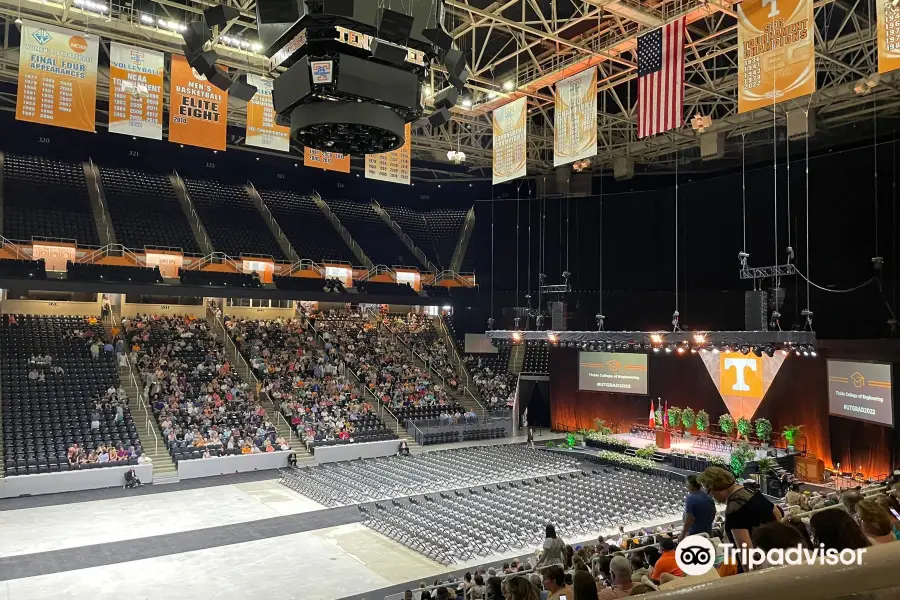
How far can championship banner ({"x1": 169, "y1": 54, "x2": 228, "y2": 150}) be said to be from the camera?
14117 mm

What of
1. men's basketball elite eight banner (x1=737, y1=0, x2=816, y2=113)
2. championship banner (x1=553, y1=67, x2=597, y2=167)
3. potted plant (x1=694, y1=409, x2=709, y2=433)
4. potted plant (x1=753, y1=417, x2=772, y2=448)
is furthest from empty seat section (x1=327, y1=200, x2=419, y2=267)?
men's basketball elite eight banner (x1=737, y1=0, x2=816, y2=113)

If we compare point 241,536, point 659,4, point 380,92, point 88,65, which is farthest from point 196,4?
point 380,92

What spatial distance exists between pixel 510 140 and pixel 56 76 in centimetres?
969

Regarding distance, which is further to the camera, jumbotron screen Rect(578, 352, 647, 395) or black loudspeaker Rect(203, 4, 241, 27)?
jumbotron screen Rect(578, 352, 647, 395)

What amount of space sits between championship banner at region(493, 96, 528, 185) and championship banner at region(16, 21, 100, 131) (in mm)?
8788

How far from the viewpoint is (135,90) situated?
13.9m

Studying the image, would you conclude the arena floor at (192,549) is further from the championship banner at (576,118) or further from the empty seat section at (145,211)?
the empty seat section at (145,211)

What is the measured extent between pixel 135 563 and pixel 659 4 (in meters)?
14.2

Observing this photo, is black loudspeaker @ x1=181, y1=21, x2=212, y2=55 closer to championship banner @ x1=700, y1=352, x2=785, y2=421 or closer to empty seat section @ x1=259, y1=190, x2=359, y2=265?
championship banner @ x1=700, y1=352, x2=785, y2=421

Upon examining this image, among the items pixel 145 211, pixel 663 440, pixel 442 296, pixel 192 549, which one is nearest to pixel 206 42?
pixel 192 549

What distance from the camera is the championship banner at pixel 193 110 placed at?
14.1 m

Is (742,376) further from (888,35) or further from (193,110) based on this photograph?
(193,110)

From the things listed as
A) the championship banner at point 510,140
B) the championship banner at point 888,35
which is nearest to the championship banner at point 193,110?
the championship banner at point 510,140

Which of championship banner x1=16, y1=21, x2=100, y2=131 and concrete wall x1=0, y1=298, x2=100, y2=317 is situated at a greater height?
championship banner x1=16, y1=21, x2=100, y2=131
